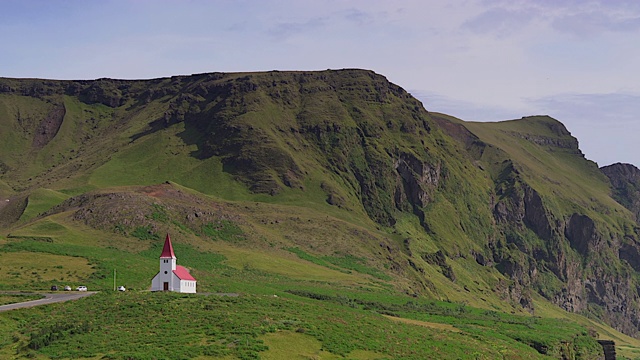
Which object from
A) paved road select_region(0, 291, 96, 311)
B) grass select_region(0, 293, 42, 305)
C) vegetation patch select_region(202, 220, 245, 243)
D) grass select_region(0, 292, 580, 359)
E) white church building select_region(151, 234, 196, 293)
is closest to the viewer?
grass select_region(0, 292, 580, 359)

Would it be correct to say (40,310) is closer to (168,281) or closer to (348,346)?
(168,281)

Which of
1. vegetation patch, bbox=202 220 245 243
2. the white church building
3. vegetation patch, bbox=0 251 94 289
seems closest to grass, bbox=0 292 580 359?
→ the white church building

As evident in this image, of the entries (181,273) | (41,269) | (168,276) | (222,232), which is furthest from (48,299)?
(222,232)

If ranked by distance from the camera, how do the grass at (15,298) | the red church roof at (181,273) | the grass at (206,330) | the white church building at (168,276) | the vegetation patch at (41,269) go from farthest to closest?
1. the vegetation patch at (41,269)
2. the red church roof at (181,273)
3. the white church building at (168,276)
4. the grass at (15,298)
5. the grass at (206,330)

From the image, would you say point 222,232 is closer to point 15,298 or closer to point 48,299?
point 48,299

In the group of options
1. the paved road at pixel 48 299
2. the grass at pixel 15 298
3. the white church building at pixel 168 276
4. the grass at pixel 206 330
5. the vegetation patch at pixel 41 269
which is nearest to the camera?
the grass at pixel 206 330

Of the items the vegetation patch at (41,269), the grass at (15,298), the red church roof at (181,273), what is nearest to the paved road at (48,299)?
the grass at (15,298)

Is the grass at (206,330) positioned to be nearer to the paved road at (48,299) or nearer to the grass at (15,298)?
the paved road at (48,299)

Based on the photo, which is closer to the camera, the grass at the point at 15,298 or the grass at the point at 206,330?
the grass at the point at 206,330

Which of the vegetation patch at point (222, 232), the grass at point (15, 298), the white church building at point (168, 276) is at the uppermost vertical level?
the white church building at point (168, 276)

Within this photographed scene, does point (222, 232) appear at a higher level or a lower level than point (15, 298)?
lower

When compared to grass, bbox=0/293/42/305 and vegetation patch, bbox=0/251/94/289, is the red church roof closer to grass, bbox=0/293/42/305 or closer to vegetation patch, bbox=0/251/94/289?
grass, bbox=0/293/42/305

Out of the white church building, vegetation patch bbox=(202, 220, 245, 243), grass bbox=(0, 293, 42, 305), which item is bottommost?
vegetation patch bbox=(202, 220, 245, 243)

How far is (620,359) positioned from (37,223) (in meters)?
127
